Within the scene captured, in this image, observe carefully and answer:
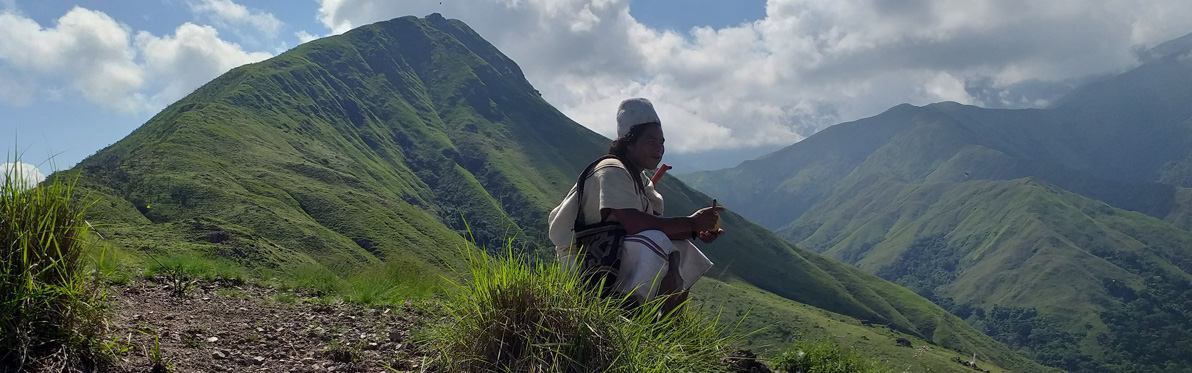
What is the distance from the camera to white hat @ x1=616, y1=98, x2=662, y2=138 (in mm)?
4379

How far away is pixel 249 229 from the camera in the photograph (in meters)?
99.8

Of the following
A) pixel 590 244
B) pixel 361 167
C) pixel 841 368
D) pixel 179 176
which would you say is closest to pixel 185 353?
pixel 590 244

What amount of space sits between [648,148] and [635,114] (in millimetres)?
251

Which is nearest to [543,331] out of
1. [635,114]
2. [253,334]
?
[635,114]

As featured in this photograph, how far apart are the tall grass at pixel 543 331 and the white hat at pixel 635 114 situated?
1343mm

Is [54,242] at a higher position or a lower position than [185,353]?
higher

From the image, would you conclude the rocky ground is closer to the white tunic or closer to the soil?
the soil

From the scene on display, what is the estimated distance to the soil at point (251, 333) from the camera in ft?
13.4

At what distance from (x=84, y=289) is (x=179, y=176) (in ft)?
434

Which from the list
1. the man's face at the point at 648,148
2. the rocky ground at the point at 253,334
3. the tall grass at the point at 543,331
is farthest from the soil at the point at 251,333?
the man's face at the point at 648,148

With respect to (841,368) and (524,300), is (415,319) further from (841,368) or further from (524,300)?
(841,368)

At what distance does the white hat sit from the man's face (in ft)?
0.20

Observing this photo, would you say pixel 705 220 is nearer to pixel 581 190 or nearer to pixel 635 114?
pixel 581 190

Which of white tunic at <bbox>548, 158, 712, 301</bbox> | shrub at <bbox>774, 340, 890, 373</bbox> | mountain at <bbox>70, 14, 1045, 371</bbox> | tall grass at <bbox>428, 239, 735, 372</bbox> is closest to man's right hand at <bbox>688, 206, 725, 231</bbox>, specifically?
white tunic at <bbox>548, 158, 712, 301</bbox>
